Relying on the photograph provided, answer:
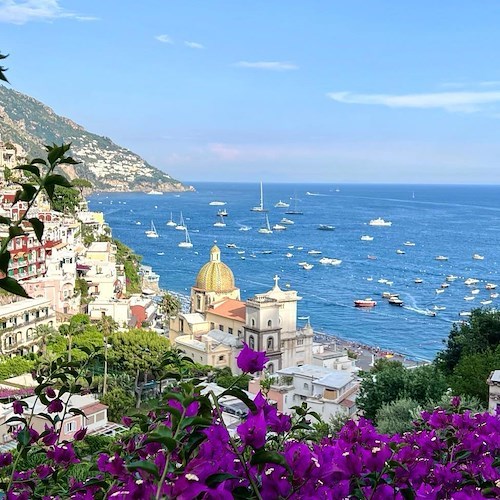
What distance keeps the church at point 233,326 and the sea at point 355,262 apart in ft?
33.1

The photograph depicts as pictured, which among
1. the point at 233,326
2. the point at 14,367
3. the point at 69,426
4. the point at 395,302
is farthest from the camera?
the point at 395,302

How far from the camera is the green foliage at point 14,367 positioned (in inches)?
920

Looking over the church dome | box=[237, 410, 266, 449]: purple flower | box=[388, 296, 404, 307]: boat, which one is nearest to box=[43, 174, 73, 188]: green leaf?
box=[237, 410, 266, 449]: purple flower

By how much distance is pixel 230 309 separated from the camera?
1358 inches

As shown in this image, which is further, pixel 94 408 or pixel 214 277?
pixel 214 277

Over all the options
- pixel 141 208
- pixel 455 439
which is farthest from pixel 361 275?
pixel 141 208

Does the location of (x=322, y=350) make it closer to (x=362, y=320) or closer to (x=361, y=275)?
(x=362, y=320)

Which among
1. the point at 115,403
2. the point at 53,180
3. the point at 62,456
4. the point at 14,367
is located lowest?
the point at 115,403

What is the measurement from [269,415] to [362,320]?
4904 cm

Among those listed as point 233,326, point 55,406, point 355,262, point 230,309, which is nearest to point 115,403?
point 233,326

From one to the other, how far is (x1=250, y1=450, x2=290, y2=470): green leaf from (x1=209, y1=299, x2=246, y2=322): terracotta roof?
31.3 meters

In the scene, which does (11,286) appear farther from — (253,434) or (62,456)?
(62,456)

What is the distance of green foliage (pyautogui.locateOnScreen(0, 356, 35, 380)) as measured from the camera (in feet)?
76.7

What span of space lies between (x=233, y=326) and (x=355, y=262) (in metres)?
45.1
